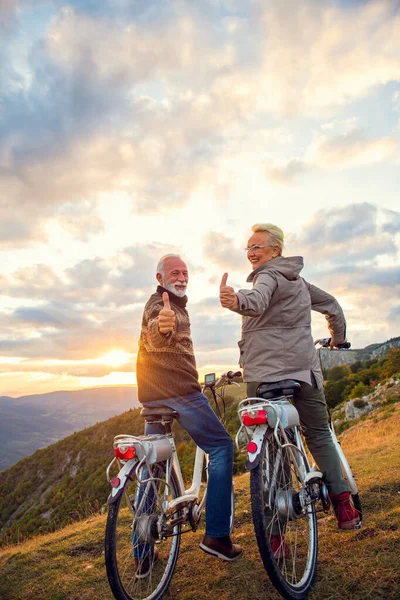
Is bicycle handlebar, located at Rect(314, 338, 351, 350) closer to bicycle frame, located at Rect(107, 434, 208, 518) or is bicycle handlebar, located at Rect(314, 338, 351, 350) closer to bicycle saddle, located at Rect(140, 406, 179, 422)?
bicycle saddle, located at Rect(140, 406, 179, 422)

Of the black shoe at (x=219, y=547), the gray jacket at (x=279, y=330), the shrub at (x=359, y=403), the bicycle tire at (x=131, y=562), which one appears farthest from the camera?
the shrub at (x=359, y=403)

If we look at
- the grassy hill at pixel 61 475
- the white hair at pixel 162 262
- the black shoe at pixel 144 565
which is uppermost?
the white hair at pixel 162 262

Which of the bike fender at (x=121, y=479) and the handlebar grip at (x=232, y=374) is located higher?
the handlebar grip at (x=232, y=374)

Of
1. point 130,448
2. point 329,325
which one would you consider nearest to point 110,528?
point 130,448

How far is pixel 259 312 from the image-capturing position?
344cm

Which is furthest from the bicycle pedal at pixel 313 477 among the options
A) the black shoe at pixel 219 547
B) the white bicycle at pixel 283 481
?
the black shoe at pixel 219 547

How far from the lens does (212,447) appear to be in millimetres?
4039

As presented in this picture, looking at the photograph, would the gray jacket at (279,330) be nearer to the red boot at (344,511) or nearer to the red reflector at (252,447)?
the red reflector at (252,447)

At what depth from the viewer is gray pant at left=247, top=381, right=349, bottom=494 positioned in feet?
13.4

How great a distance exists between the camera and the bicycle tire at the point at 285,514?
126 inches

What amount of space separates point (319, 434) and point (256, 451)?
1112 millimetres

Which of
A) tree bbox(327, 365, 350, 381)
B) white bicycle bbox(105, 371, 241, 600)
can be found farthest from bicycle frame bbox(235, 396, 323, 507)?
tree bbox(327, 365, 350, 381)

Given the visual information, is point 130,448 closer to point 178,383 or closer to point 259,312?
point 178,383

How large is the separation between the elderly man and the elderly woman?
489 millimetres
